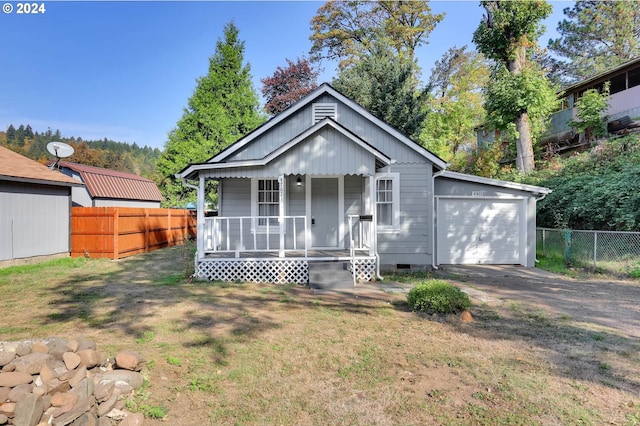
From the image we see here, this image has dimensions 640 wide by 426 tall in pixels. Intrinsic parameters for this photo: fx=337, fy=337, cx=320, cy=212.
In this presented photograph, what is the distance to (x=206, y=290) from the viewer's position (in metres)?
8.02

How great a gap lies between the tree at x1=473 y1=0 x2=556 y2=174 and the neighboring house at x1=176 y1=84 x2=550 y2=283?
255 inches

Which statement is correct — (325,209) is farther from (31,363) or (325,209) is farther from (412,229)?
(31,363)

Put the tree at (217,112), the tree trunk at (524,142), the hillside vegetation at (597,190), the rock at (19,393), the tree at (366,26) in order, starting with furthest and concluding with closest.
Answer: the tree at (366,26) → the tree at (217,112) → the tree trunk at (524,142) → the hillside vegetation at (597,190) → the rock at (19,393)

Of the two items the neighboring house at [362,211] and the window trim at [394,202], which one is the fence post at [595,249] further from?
the window trim at [394,202]

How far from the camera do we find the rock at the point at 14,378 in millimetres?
2840

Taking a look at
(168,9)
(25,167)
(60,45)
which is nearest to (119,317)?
(25,167)

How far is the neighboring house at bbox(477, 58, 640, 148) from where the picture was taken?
636 inches

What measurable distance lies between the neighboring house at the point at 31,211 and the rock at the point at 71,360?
10.0m

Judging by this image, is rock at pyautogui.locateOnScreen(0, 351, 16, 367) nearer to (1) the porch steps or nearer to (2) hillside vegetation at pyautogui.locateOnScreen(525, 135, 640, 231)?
(1) the porch steps

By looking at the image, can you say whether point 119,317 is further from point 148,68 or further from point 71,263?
point 148,68

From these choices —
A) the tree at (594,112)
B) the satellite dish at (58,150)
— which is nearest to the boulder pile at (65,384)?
the satellite dish at (58,150)

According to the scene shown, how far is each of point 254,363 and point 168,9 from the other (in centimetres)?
1317

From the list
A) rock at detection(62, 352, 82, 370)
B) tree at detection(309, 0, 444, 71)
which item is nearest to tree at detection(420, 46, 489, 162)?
tree at detection(309, 0, 444, 71)

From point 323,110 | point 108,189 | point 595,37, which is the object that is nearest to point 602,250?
point 323,110
